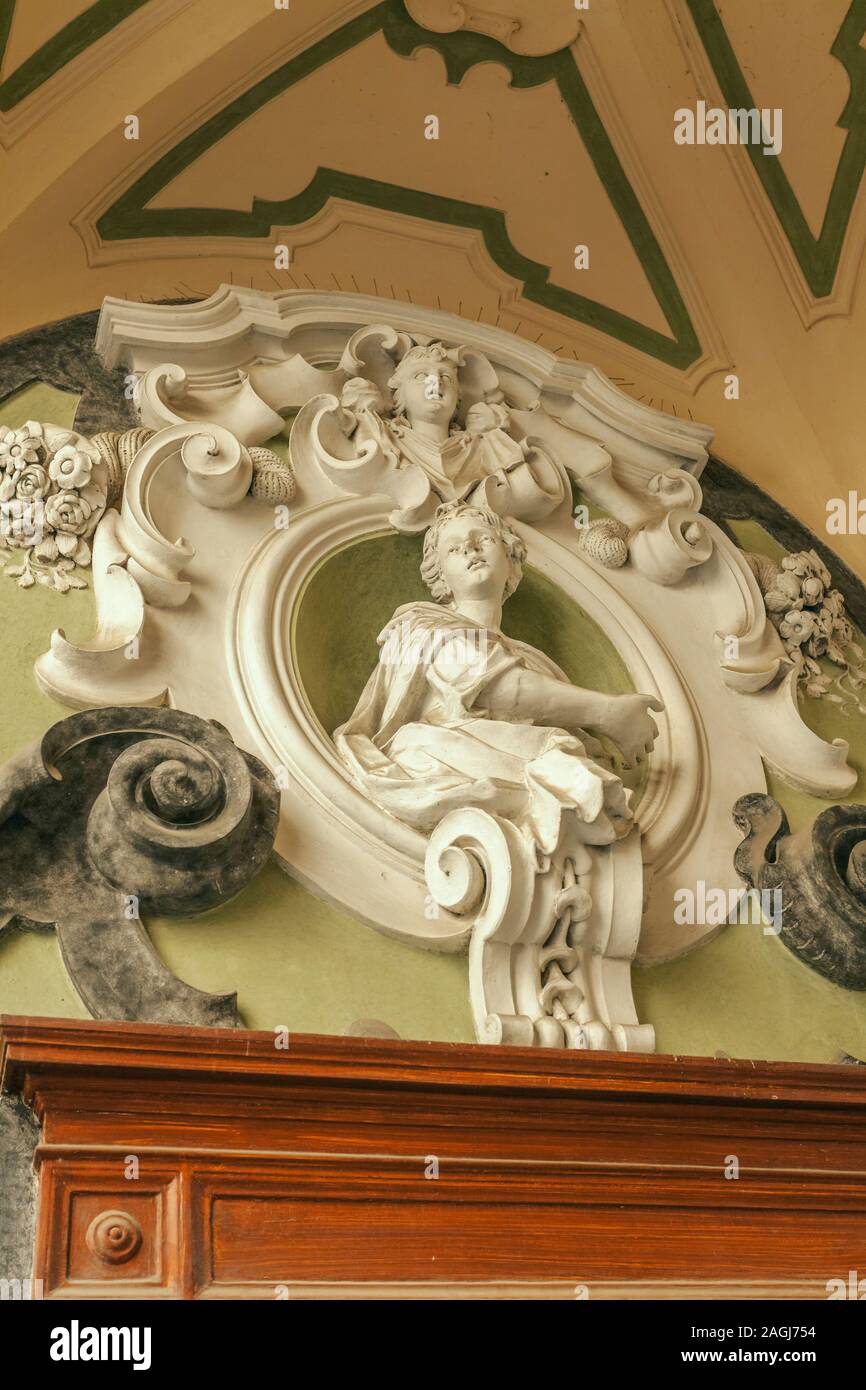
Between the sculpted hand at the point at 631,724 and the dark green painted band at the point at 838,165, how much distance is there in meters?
1.94

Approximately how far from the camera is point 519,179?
5320mm

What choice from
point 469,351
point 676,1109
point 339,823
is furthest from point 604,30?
point 676,1109

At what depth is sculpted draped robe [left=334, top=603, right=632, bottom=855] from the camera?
3799 millimetres

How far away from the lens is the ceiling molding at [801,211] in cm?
533

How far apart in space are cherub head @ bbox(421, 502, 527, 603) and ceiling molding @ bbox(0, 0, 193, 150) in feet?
5.17

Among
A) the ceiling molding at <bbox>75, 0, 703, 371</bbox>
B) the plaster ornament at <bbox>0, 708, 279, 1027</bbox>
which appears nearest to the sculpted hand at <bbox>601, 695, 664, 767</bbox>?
the plaster ornament at <bbox>0, 708, 279, 1027</bbox>

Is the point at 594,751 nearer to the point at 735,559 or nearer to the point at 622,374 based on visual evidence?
the point at 735,559

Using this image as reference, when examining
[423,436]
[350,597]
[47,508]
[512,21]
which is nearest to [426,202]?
[512,21]

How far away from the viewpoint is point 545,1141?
347 cm

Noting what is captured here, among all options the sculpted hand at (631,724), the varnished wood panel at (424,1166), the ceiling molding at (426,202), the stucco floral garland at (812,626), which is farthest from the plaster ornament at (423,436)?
the varnished wood panel at (424,1166)

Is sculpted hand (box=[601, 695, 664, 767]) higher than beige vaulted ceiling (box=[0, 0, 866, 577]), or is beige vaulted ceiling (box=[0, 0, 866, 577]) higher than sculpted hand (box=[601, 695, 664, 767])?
beige vaulted ceiling (box=[0, 0, 866, 577])

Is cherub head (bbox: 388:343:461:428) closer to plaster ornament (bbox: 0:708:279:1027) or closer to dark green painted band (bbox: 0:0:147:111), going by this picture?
dark green painted band (bbox: 0:0:147:111)

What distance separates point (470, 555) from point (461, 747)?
1.95 ft

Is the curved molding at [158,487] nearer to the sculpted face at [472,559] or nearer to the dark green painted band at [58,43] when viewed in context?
the sculpted face at [472,559]
